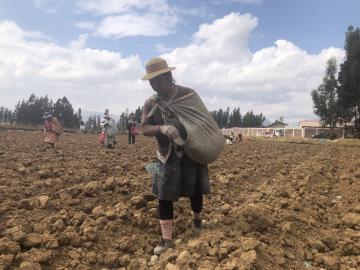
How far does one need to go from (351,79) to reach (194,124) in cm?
4065

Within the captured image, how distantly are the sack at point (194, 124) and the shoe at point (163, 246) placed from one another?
A: 72cm

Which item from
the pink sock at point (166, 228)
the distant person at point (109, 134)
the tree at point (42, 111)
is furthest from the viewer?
the tree at point (42, 111)

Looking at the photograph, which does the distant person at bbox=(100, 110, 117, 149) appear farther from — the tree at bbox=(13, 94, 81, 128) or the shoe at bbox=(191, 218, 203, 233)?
the tree at bbox=(13, 94, 81, 128)

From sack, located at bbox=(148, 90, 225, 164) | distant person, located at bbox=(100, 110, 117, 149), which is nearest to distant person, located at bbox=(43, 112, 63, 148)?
distant person, located at bbox=(100, 110, 117, 149)

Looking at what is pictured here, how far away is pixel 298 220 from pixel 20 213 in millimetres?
2826

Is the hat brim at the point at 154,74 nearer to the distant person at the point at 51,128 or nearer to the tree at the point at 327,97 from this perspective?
the distant person at the point at 51,128

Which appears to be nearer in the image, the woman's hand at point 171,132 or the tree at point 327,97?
the woman's hand at point 171,132

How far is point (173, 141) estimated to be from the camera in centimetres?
383

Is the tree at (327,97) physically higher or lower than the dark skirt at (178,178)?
higher

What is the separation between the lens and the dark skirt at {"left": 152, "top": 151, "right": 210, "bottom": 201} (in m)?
3.92

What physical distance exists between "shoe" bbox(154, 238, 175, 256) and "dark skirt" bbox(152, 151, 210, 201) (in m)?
0.35

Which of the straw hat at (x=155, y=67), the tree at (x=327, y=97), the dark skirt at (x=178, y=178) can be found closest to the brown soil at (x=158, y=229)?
the dark skirt at (x=178, y=178)

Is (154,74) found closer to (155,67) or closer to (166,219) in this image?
(155,67)

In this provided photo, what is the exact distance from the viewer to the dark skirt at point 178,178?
3.92m
